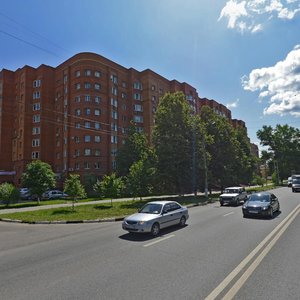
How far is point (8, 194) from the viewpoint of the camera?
2538cm

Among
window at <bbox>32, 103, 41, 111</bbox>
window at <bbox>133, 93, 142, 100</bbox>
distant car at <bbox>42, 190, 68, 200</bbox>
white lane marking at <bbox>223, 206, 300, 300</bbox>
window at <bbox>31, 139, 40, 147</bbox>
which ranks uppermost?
window at <bbox>133, 93, 142, 100</bbox>

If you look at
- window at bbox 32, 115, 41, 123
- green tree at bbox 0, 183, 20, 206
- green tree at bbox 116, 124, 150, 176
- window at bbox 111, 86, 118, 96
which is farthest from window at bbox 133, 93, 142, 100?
green tree at bbox 0, 183, 20, 206

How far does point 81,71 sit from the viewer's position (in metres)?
52.5

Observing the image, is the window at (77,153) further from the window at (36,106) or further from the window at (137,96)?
the window at (137,96)

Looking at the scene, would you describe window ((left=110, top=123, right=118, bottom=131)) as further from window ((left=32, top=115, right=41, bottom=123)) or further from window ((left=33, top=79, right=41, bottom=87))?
window ((left=33, top=79, right=41, bottom=87))

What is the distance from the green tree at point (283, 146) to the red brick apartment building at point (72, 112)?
150 ft

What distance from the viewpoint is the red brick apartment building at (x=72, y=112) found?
2019 inches

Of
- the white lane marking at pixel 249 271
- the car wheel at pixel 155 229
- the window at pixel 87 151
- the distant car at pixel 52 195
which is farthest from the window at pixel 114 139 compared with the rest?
the white lane marking at pixel 249 271

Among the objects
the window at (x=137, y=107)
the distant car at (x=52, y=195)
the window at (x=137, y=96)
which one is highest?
the window at (x=137, y=96)

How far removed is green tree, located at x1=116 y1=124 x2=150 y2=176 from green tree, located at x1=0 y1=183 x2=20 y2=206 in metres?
20.7

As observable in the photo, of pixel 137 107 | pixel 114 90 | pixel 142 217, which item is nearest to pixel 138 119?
pixel 137 107

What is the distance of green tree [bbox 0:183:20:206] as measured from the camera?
2519 centimetres

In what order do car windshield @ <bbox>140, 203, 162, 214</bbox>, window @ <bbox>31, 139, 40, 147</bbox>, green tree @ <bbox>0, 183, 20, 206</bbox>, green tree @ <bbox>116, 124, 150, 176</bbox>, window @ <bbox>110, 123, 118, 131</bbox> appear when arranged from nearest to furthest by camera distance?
car windshield @ <bbox>140, 203, 162, 214</bbox> < green tree @ <bbox>0, 183, 20, 206</bbox> < green tree @ <bbox>116, 124, 150, 176</bbox> < window @ <bbox>110, 123, 118, 131</bbox> < window @ <bbox>31, 139, 40, 147</bbox>

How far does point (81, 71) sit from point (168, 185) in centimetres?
3115
